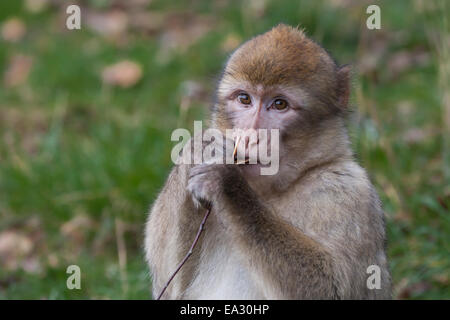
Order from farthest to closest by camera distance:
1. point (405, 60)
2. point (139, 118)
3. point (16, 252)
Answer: point (405, 60)
point (139, 118)
point (16, 252)

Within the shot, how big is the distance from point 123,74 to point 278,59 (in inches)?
199

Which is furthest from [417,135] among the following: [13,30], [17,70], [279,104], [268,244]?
[13,30]

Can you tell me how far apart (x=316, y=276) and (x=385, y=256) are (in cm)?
55

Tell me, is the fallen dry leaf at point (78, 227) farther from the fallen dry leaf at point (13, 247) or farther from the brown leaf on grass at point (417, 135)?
the brown leaf on grass at point (417, 135)

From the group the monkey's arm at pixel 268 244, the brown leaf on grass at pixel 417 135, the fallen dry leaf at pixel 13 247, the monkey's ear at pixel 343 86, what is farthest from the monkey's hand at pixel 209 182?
the brown leaf on grass at pixel 417 135

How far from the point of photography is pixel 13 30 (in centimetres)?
1002

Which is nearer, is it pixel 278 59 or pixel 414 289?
pixel 278 59

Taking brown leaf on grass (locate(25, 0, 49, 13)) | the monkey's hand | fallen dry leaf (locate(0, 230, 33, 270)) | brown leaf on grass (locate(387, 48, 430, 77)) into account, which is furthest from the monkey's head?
brown leaf on grass (locate(25, 0, 49, 13))

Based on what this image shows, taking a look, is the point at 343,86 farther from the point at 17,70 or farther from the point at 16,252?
the point at 17,70

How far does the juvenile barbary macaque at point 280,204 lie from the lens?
3.71m

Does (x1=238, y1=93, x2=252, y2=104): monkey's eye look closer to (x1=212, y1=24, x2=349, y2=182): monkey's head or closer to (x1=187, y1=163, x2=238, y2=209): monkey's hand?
(x1=212, y1=24, x2=349, y2=182): monkey's head

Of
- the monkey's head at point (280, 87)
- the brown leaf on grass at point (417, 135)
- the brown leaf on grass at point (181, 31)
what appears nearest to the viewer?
the monkey's head at point (280, 87)

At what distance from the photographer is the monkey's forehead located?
3.93 m

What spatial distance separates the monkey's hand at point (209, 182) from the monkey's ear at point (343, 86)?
0.91 meters
